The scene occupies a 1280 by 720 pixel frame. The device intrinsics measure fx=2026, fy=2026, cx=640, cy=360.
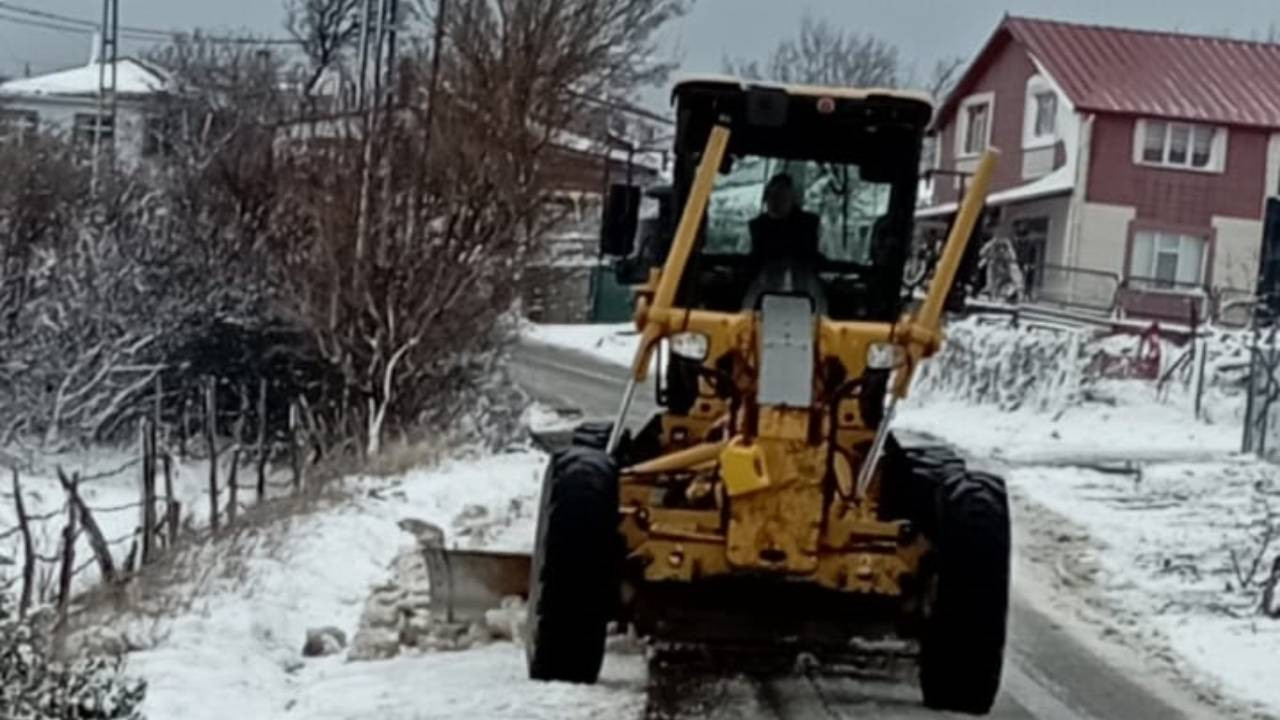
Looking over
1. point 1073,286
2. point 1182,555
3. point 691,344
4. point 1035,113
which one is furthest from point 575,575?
point 1035,113

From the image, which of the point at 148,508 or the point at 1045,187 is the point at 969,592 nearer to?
the point at 148,508

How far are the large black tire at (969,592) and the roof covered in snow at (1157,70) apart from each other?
34.7m

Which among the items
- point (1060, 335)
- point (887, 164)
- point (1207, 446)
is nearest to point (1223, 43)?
point (1060, 335)

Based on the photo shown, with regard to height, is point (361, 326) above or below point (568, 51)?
below

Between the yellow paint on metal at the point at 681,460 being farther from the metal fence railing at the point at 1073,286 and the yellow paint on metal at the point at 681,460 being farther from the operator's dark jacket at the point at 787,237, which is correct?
the metal fence railing at the point at 1073,286

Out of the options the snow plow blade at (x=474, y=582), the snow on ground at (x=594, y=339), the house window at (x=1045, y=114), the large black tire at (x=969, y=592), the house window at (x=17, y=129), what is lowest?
the snow on ground at (x=594, y=339)

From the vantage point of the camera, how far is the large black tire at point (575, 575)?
9297mm

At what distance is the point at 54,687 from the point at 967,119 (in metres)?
43.6

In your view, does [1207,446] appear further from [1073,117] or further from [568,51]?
[1073,117]

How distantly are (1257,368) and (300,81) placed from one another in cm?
2172

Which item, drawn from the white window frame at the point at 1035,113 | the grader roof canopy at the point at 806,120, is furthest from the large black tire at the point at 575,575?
the white window frame at the point at 1035,113

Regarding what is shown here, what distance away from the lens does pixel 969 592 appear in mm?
9305

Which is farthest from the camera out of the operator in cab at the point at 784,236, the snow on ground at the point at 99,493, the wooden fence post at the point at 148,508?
the snow on ground at the point at 99,493

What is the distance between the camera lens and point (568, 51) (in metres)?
33.1
